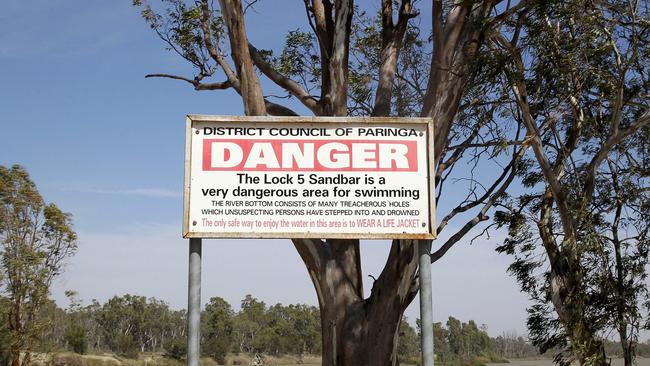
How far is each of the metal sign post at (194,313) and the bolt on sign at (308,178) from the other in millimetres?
229

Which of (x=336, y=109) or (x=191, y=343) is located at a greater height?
(x=336, y=109)

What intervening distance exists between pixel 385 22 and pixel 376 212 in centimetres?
563

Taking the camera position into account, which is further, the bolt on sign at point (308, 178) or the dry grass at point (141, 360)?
the dry grass at point (141, 360)

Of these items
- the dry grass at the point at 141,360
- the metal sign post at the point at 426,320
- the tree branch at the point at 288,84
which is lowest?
the dry grass at the point at 141,360

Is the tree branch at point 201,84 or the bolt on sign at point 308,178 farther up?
the tree branch at point 201,84

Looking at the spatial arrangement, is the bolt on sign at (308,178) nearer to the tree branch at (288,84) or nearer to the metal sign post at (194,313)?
the metal sign post at (194,313)

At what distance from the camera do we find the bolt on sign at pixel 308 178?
15.0 feet

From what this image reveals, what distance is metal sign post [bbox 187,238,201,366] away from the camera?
14.3 ft

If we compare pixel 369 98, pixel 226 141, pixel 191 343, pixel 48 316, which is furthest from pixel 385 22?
pixel 48 316

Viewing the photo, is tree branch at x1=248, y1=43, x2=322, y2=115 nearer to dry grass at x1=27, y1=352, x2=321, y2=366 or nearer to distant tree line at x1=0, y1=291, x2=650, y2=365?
dry grass at x1=27, y1=352, x2=321, y2=366

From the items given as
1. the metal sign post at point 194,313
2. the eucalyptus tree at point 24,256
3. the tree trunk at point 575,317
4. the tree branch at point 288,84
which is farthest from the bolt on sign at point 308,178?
the eucalyptus tree at point 24,256

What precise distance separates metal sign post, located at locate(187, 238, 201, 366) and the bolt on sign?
0.23m

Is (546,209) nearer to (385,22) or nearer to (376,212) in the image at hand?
(385,22)

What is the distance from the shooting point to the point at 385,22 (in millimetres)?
9758
